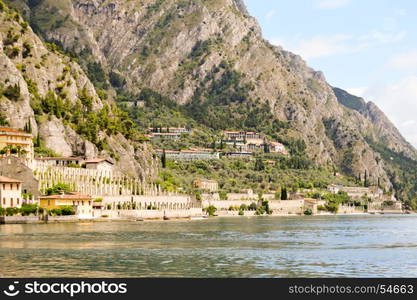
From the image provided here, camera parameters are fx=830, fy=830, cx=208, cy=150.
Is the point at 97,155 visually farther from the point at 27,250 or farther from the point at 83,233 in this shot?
the point at 27,250

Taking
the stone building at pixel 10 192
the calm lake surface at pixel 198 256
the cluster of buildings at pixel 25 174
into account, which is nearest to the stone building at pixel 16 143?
the cluster of buildings at pixel 25 174

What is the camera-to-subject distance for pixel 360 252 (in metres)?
70.2

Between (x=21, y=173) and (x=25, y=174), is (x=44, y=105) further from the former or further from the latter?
(x=21, y=173)

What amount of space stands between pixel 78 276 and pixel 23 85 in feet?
410

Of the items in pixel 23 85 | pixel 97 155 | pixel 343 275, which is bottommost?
pixel 343 275

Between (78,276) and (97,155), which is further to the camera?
(97,155)

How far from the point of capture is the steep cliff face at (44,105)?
540ft

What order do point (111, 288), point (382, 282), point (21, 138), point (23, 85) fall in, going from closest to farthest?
point (111, 288), point (382, 282), point (21, 138), point (23, 85)

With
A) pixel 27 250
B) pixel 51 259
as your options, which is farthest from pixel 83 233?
pixel 51 259

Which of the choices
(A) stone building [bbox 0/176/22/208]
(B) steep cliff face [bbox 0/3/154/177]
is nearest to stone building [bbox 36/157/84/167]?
(B) steep cliff face [bbox 0/3/154/177]

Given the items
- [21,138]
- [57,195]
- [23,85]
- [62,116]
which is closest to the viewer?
[57,195]

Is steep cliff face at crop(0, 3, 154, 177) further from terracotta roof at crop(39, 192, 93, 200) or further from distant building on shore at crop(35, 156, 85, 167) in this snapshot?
terracotta roof at crop(39, 192, 93, 200)

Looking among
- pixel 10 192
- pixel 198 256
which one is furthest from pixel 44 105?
pixel 198 256

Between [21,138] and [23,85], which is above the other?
[23,85]
